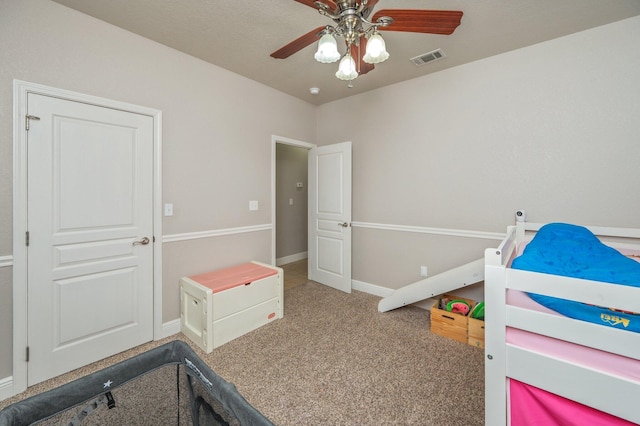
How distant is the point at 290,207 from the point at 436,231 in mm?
3011

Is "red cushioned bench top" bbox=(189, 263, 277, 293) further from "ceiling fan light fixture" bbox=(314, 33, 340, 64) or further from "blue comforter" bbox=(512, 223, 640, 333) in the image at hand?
"blue comforter" bbox=(512, 223, 640, 333)

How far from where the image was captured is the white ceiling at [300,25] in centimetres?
184

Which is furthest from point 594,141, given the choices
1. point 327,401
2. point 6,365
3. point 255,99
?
point 6,365

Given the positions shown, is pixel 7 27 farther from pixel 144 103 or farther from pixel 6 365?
pixel 6 365

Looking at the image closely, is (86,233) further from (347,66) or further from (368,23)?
(368,23)

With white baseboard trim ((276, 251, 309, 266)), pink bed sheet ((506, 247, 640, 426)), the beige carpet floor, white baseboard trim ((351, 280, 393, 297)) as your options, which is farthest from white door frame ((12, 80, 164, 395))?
white baseboard trim ((276, 251, 309, 266))

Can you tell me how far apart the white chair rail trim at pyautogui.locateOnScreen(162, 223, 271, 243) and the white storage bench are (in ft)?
1.25

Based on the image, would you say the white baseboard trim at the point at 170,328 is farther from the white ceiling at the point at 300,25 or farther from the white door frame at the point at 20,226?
the white ceiling at the point at 300,25

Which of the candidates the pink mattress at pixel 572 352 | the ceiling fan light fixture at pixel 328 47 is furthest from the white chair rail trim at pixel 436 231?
the ceiling fan light fixture at pixel 328 47

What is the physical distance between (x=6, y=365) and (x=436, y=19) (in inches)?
132

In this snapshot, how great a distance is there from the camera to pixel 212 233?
2.75 metres

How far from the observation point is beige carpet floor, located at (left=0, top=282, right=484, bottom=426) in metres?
1.59

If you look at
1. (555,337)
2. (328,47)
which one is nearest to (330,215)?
(328,47)

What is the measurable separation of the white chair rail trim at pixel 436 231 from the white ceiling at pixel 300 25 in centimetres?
170
